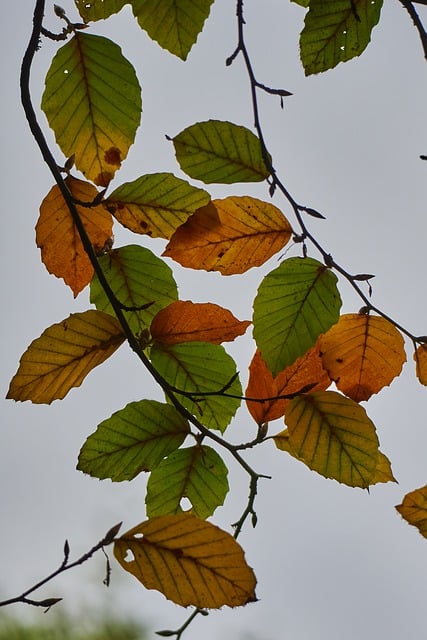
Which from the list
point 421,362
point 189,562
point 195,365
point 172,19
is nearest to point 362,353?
point 421,362

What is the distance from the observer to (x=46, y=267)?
28.9 inches

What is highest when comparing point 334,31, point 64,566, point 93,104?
point 334,31

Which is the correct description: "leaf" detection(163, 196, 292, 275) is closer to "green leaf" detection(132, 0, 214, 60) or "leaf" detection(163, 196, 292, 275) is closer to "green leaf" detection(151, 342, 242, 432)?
"green leaf" detection(151, 342, 242, 432)

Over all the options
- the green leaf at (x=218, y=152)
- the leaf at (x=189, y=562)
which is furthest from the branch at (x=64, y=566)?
the green leaf at (x=218, y=152)

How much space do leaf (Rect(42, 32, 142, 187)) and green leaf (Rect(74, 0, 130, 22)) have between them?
7cm

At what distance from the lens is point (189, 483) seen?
71 cm

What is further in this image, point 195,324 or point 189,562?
point 195,324

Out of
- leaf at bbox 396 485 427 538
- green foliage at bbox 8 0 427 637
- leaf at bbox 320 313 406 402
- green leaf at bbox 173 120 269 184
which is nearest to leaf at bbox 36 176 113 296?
green foliage at bbox 8 0 427 637

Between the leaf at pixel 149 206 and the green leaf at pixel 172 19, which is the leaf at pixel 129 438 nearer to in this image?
the leaf at pixel 149 206

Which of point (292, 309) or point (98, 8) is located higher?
point (98, 8)

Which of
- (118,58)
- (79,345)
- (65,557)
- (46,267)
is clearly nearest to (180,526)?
(65,557)

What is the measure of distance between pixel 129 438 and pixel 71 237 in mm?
206

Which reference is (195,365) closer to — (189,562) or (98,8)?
(189,562)

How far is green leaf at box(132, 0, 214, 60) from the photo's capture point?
0.73 m
